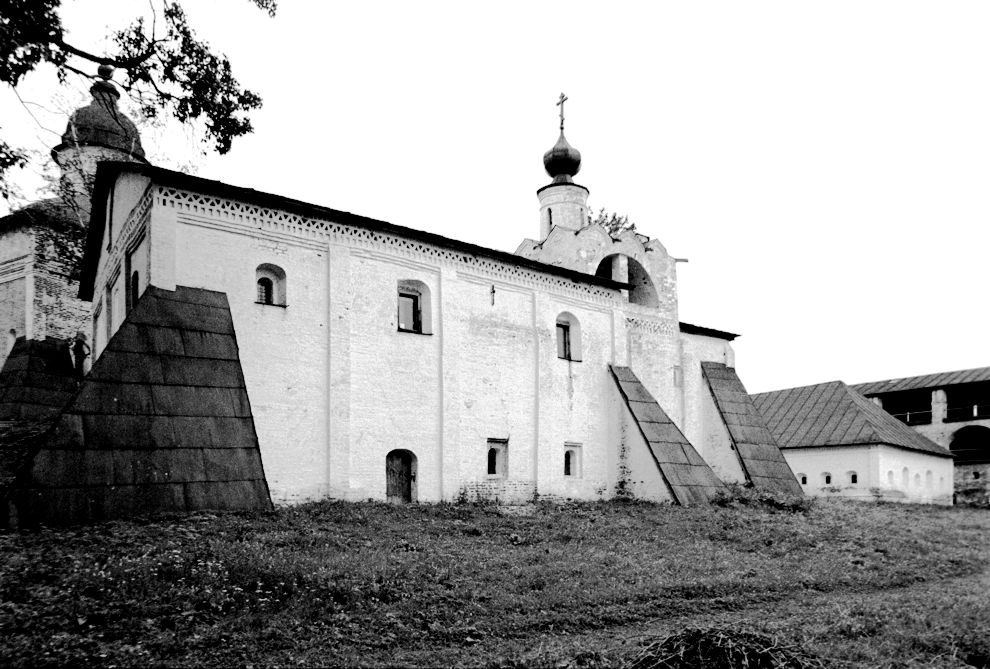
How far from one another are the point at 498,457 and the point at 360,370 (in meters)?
3.73

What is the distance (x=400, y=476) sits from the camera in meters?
14.8

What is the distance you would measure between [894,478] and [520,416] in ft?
52.2

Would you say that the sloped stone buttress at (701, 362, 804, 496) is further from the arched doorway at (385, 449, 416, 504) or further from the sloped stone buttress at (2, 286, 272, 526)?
the sloped stone buttress at (2, 286, 272, 526)

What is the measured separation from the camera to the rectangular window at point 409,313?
15.7m

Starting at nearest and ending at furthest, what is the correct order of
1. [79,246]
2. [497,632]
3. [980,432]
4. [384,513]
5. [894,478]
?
[497,632], [384,513], [79,246], [894,478], [980,432]

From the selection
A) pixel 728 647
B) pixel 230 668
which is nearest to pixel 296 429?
pixel 230 668

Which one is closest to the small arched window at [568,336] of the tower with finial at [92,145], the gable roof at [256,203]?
the gable roof at [256,203]

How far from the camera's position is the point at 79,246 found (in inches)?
805

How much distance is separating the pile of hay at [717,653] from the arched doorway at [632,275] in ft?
48.4

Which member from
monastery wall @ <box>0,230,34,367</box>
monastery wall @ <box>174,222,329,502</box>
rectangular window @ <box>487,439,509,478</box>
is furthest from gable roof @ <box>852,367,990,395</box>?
monastery wall @ <box>0,230,34,367</box>

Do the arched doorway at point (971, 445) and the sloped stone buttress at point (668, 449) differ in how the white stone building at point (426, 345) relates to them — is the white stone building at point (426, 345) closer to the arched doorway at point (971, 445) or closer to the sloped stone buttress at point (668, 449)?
the sloped stone buttress at point (668, 449)

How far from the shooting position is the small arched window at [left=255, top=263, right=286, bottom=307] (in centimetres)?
1383

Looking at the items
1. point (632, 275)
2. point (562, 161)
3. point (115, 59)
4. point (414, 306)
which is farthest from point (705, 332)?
point (115, 59)

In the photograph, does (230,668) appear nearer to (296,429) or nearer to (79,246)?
(296,429)
